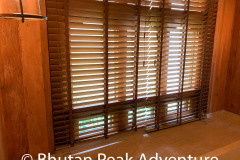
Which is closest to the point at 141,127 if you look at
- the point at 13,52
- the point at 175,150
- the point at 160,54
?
the point at 175,150

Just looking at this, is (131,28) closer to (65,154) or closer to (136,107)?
(136,107)

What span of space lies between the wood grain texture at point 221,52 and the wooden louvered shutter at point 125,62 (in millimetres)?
186

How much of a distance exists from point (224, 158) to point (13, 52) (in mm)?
1926

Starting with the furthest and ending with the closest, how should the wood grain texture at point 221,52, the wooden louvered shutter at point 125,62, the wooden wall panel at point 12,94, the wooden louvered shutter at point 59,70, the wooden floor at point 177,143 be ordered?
the wood grain texture at point 221,52 → the wooden floor at point 177,143 → the wooden louvered shutter at point 125,62 → the wooden louvered shutter at point 59,70 → the wooden wall panel at point 12,94

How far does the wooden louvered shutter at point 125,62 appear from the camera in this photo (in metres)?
1.62

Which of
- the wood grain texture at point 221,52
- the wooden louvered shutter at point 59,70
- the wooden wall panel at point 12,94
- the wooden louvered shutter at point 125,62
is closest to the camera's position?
the wooden wall panel at point 12,94

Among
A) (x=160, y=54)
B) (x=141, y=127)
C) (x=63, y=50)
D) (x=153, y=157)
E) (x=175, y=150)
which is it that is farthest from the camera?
(x=141, y=127)

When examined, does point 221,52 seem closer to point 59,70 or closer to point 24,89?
point 59,70

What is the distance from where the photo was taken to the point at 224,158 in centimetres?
167

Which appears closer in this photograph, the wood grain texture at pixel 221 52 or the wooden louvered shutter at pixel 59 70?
the wooden louvered shutter at pixel 59 70

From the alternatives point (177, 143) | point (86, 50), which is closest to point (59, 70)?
point (86, 50)

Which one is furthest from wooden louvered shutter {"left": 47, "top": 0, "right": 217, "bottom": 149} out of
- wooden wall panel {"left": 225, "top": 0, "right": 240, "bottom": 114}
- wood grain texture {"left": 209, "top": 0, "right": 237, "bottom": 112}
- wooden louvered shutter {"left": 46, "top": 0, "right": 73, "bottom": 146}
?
wooden wall panel {"left": 225, "top": 0, "right": 240, "bottom": 114}

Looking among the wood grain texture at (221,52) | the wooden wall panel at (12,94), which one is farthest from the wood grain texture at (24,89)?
the wood grain texture at (221,52)

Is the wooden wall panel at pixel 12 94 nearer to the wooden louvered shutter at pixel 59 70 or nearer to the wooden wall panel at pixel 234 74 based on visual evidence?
the wooden louvered shutter at pixel 59 70
